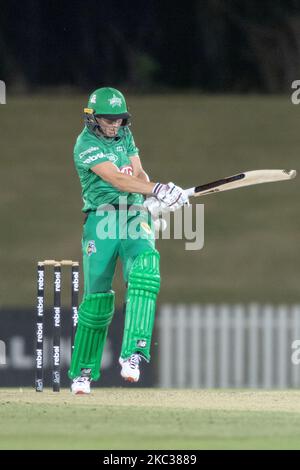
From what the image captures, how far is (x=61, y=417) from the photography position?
8.17 m

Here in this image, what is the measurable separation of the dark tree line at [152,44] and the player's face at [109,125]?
11.4 metres

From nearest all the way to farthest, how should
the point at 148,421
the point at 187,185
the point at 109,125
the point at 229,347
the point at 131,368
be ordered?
the point at 148,421, the point at 131,368, the point at 109,125, the point at 229,347, the point at 187,185

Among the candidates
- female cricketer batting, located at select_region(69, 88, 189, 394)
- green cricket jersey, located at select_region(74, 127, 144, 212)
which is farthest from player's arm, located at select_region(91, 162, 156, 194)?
green cricket jersey, located at select_region(74, 127, 144, 212)

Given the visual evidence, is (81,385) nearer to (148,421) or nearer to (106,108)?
(148,421)

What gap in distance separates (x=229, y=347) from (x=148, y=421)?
674cm

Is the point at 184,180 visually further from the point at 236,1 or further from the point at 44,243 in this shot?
the point at 236,1

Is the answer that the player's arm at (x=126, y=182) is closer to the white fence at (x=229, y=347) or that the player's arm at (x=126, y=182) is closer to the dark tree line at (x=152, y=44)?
the white fence at (x=229, y=347)

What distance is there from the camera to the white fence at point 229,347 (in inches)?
573

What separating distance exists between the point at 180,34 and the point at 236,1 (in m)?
1.18

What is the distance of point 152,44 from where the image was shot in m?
20.9

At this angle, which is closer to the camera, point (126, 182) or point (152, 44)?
point (126, 182)

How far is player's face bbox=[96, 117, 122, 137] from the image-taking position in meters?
8.86

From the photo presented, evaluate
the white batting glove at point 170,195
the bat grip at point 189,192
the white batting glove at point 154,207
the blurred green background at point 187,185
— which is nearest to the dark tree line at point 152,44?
the blurred green background at point 187,185

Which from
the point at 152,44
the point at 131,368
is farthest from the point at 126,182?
the point at 152,44
